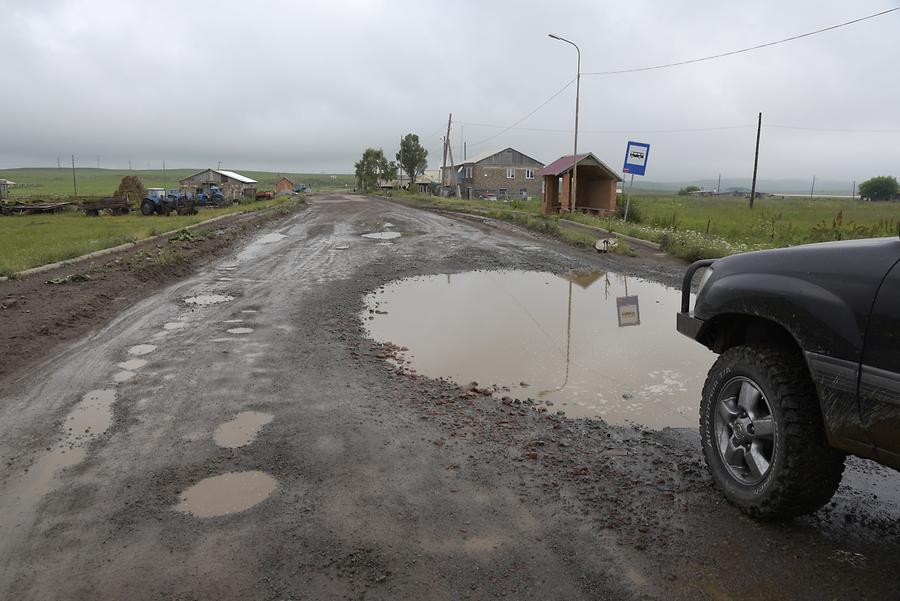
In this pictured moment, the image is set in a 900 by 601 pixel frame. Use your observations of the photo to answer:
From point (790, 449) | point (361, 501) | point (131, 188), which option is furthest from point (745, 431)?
point (131, 188)

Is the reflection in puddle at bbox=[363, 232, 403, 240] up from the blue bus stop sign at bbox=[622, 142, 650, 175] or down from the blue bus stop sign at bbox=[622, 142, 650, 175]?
down

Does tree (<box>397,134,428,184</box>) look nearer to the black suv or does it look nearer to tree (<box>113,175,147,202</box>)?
tree (<box>113,175,147,202</box>)

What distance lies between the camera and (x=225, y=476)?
12.7 feet

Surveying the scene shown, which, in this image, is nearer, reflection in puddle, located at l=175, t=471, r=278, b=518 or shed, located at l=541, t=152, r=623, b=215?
reflection in puddle, located at l=175, t=471, r=278, b=518

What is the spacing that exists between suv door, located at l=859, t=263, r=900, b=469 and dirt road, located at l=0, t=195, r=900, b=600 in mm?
717

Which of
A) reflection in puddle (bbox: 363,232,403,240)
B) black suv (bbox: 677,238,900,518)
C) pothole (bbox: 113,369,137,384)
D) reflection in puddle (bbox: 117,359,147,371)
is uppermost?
black suv (bbox: 677,238,900,518)

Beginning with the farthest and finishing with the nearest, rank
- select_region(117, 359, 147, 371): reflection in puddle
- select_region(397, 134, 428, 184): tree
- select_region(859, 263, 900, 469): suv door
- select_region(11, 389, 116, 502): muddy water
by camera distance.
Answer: select_region(397, 134, 428, 184): tree
select_region(117, 359, 147, 371): reflection in puddle
select_region(11, 389, 116, 502): muddy water
select_region(859, 263, 900, 469): suv door

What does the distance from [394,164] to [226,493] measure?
4221 inches

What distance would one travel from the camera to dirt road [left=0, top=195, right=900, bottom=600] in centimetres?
280

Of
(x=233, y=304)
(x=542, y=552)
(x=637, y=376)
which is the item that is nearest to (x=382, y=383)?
(x=637, y=376)

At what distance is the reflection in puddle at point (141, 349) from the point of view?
6.81 metres

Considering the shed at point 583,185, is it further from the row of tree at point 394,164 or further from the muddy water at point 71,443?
the row of tree at point 394,164

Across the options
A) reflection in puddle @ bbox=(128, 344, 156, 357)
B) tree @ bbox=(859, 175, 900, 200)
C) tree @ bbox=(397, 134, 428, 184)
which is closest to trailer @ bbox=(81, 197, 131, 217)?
reflection in puddle @ bbox=(128, 344, 156, 357)

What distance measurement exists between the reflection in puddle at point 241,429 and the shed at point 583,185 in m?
24.5
